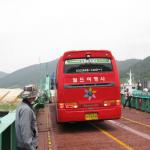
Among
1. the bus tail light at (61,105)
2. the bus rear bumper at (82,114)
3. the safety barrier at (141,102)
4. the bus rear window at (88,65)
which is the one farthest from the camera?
the safety barrier at (141,102)

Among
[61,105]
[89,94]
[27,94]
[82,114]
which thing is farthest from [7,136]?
[89,94]

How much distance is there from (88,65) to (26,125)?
11.8 meters

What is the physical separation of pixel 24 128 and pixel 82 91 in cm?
1130

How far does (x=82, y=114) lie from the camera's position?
18.1m

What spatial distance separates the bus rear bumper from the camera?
17953 millimetres

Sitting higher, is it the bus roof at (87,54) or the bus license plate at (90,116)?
the bus roof at (87,54)

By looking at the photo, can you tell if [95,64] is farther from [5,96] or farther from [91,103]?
[5,96]

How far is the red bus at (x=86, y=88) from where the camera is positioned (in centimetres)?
1811

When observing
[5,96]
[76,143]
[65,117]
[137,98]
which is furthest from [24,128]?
[137,98]

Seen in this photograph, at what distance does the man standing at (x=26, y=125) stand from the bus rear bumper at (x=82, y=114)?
10.7m

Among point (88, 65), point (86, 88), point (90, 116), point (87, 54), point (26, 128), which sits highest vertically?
point (87, 54)

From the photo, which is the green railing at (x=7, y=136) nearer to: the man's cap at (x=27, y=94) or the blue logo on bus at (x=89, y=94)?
the man's cap at (x=27, y=94)

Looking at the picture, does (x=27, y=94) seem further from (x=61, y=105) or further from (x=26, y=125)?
(x=61, y=105)

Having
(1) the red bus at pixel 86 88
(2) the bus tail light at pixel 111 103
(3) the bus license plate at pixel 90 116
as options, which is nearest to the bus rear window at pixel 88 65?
(1) the red bus at pixel 86 88
